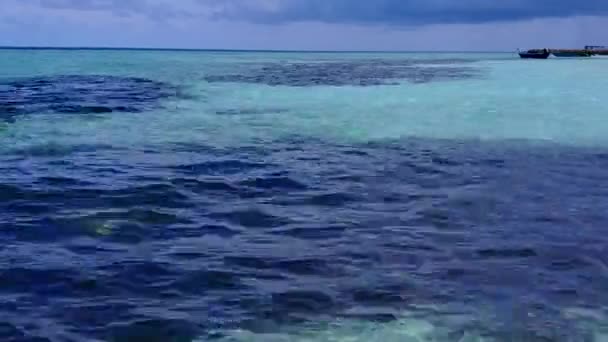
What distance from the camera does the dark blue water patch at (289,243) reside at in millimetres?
6762

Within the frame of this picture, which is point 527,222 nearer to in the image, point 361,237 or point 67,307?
point 361,237

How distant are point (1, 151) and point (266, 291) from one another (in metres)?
9.66

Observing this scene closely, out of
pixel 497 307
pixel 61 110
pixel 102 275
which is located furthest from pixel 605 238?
pixel 61 110

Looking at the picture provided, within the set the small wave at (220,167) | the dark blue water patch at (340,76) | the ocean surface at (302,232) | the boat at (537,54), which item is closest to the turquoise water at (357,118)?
the ocean surface at (302,232)

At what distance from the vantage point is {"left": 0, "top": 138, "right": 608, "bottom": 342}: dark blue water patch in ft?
22.2

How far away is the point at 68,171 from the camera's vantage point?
42.7 feet

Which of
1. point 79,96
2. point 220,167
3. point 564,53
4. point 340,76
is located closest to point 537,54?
point 564,53

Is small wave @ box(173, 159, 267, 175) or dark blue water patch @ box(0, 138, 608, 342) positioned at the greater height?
small wave @ box(173, 159, 267, 175)

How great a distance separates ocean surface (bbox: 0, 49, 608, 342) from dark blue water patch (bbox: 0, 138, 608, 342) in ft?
0.10

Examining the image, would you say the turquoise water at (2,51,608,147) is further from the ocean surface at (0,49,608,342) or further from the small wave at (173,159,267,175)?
the small wave at (173,159,267,175)

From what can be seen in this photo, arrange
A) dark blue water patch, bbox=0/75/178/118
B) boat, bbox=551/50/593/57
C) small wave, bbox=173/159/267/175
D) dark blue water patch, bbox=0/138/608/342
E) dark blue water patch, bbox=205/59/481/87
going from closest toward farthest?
dark blue water patch, bbox=0/138/608/342 < small wave, bbox=173/159/267/175 < dark blue water patch, bbox=0/75/178/118 < dark blue water patch, bbox=205/59/481/87 < boat, bbox=551/50/593/57

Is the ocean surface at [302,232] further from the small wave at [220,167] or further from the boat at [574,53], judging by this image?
the boat at [574,53]

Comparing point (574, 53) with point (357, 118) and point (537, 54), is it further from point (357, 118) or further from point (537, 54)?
point (357, 118)

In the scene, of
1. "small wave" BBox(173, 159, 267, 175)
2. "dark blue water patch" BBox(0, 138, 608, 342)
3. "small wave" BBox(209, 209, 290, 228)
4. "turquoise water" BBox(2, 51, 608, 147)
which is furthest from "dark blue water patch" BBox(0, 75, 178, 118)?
"small wave" BBox(209, 209, 290, 228)
